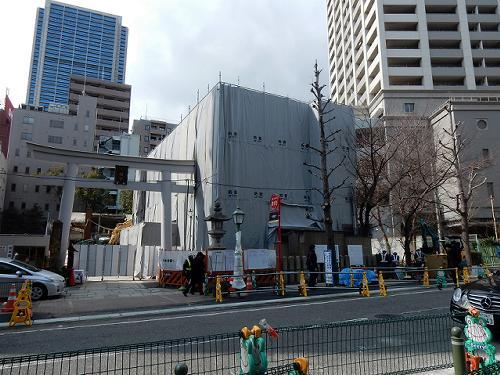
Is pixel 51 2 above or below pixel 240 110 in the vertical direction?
above

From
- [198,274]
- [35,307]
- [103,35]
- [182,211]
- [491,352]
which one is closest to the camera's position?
[491,352]

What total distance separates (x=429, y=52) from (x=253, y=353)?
191 feet

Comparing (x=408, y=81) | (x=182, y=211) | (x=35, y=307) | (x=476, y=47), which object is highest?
(x=476, y=47)

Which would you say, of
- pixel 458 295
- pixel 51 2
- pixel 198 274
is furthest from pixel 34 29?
pixel 458 295

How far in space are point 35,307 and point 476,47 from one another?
61.7 meters

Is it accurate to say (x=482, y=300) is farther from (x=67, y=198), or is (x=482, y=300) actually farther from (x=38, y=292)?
(x=67, y=198)

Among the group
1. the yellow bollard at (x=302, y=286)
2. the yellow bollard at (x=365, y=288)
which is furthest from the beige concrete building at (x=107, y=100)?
the yellow bollard at (x=365, y=288)

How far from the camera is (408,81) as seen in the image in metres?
52.7

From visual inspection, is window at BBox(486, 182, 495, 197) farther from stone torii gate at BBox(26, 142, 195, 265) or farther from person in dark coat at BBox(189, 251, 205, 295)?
person in dark coat at BBox(189, 251, 205, 295)

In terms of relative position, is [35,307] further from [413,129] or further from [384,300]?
[413,129]

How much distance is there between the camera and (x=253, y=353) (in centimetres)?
329

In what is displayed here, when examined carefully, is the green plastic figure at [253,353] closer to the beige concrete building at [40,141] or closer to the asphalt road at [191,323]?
the asphalt road at [191,323]

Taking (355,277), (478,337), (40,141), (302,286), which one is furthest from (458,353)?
(40,141)

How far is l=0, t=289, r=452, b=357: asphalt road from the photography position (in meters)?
7.49
